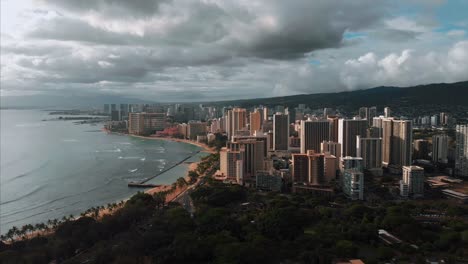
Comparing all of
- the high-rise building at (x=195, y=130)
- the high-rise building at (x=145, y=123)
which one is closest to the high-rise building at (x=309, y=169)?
the high-rise building at (x=195, y=130)

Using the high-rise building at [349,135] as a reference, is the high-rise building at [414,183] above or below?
below

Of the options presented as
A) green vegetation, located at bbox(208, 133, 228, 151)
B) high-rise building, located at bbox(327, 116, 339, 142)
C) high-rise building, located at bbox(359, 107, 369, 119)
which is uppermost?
high-rise building, located at bbox(359, 107, 369, 119)

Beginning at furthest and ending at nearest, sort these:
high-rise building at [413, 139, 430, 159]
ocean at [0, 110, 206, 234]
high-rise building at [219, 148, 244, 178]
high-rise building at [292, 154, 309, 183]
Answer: high-rise building at [413, 139, 430, 159] → high-rise building at [219, 148, 244, 178] → high-rise building at [292, 154, 309, 183] → ocean at [0, 110, 206, 234]

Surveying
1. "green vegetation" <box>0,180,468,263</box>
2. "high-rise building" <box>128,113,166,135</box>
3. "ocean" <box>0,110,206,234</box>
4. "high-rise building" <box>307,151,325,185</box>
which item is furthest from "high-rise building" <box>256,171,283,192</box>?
"high-rise building" <box>128,113,166,135</box>

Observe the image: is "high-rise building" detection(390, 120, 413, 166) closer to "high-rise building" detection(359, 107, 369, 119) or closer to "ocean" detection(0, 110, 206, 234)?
"ocean" detection(0, 110, 206, 234)

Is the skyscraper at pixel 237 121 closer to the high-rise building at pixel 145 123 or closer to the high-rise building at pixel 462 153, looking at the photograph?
the high-rise building at pixel 145 123

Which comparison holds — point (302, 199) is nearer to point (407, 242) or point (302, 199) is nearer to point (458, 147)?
point (407, 242)
